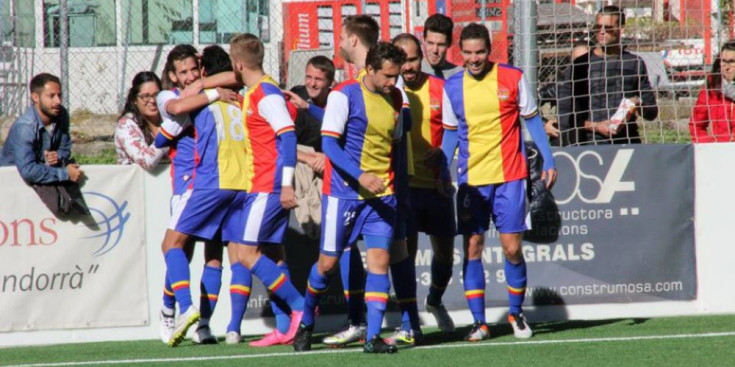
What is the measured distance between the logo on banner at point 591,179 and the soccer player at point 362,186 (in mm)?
2230

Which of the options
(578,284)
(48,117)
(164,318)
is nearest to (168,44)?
A: (48,117)

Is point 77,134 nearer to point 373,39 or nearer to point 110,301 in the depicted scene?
point 110,301

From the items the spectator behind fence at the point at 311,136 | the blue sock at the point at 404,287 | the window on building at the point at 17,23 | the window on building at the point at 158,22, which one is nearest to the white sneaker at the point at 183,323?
the spectator behind fence at the point at 311,136

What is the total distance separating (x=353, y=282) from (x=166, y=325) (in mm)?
1373

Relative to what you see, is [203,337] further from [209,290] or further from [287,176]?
[287,176]

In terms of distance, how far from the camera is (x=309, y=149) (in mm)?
8938

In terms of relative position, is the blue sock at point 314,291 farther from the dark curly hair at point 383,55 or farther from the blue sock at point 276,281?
the dark curly hair at point 383,55

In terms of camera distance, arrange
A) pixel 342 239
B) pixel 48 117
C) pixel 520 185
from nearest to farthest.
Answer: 1. pixel 342 239
2. pixel 520 185
3. pixel 48 117

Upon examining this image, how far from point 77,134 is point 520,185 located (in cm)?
455

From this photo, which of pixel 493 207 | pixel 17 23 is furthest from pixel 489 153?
pixel 17 23

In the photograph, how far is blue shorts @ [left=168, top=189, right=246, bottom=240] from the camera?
8273mm

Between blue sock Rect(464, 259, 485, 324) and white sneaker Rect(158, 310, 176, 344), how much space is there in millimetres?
2106

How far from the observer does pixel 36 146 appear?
8789 mm

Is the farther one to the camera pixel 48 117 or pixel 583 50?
pixel 583 50
